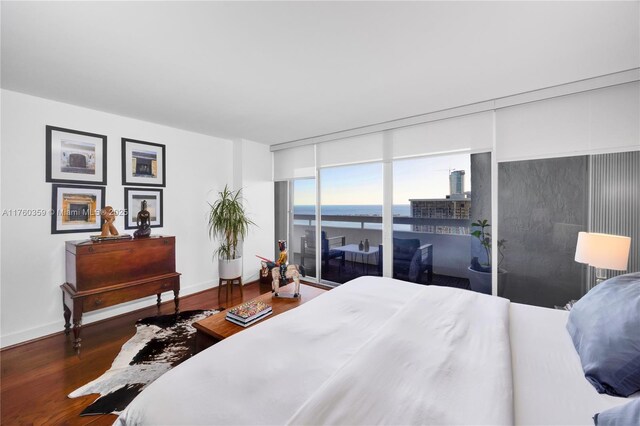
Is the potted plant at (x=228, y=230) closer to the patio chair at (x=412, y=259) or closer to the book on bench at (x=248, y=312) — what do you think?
the book on bench at (x=248, y=312)

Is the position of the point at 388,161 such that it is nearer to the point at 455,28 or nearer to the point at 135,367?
the point at 455,28

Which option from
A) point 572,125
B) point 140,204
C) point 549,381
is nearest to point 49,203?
point 140,204

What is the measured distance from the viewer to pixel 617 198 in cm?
239

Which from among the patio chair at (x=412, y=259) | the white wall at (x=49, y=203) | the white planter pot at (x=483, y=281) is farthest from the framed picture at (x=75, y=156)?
the white planter pot at (x=483, y=281)

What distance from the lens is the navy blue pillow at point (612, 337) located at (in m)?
1.01

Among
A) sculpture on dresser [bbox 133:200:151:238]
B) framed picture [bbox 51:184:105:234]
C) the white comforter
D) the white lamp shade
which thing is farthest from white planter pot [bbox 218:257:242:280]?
the white lamp shade

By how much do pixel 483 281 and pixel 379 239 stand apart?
56.0 inches

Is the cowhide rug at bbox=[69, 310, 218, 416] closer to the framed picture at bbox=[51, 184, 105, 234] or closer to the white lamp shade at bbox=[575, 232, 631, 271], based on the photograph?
the framed picture at bbox=[51, 184, 105, 234]

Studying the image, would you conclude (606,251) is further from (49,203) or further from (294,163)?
(49,203)

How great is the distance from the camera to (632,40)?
5.93 ft

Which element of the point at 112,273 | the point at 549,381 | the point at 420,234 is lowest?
the point at 549,381

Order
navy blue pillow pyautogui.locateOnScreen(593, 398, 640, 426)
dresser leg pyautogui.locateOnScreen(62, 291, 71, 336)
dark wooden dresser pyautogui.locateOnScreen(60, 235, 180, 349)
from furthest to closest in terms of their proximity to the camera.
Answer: dresser leg pyautogui.locateOnScreen(62, 291, 71, 336), dark wooden dresser pyautogui.locateOnScreen(60, 235, 180, 349), navy blue pillow pyautogui.locateOnScreen(593, 398, 640, 426)

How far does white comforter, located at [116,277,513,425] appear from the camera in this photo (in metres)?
0.89

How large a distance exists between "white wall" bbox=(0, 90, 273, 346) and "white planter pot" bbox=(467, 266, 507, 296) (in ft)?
12.6
